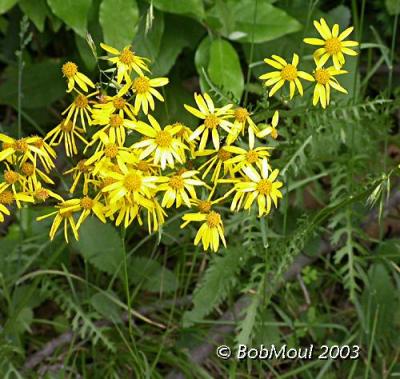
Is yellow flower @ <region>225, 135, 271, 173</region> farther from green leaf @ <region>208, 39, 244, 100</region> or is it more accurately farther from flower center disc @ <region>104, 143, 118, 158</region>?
green leaf @ <region>208, 39, 244, 100</region>

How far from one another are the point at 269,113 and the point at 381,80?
3.64 ft

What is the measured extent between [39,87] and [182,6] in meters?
0.62

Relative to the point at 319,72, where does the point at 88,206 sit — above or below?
below

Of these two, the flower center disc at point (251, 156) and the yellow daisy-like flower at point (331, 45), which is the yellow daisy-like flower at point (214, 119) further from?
the yellow daisy-like flower at point (331, 45)

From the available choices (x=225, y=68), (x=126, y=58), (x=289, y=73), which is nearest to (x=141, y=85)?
(x=126, y=58)

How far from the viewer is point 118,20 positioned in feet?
5.48

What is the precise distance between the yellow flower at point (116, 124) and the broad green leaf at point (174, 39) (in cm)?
61

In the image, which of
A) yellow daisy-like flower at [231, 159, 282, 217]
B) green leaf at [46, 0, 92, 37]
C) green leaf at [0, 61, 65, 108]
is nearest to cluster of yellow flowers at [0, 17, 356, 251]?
yellow daisy-like flower at [231, 159, 282, 217]

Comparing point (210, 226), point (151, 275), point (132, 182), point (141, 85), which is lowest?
point (151, 275)

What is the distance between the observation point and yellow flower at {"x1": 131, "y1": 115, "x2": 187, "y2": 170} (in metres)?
1.21

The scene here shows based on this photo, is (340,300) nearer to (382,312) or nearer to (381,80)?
(382,312)

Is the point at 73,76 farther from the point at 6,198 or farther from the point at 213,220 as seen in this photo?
the point at 213,220

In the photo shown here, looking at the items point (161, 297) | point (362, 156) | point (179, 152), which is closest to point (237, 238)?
point (161, 297)

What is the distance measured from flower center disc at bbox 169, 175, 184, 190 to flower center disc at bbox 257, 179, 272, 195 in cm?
14
